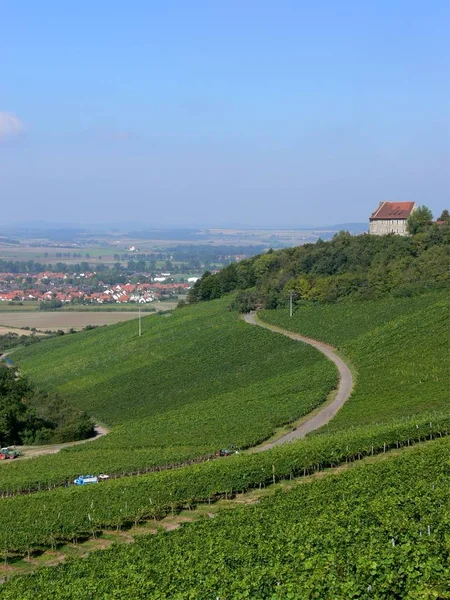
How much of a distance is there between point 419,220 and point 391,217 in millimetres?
10667

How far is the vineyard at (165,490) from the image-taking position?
28594mm

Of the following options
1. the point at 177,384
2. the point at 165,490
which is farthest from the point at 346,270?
the point at 165,490

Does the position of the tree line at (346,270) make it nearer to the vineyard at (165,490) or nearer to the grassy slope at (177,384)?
the grassy slope at (177,384)

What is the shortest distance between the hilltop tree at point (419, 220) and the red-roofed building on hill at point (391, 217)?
20.1ft

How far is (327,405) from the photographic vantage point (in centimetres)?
5166

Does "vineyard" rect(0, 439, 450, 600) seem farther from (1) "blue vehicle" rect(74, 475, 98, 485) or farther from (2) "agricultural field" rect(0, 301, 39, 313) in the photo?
(2) "agricultural field" rect(0, 301, 39, 313)

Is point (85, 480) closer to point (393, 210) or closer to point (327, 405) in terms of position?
point (327, 405)

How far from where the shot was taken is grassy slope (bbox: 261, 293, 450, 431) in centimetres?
4797

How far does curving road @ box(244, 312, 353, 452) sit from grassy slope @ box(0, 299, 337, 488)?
2.86 ft

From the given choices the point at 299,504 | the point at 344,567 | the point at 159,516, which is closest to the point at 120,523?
the point at 159,516

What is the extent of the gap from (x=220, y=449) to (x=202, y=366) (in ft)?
92.1

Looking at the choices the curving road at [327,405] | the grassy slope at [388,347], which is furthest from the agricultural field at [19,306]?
the curving road at [327,405]

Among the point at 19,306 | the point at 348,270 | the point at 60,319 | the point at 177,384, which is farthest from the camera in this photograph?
the point at 19,306

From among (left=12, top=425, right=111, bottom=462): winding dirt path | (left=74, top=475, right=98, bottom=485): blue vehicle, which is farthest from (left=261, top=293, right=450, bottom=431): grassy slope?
(left=12, top=425, right=111, bottom=462): winding dirt path
